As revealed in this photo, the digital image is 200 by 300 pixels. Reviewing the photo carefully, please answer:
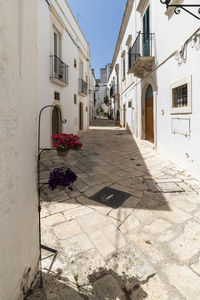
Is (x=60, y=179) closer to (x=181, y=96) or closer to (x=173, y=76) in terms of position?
(x=181, y=96)

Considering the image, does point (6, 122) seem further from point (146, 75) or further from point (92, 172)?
point (146, 75)

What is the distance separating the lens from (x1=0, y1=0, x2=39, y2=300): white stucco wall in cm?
111

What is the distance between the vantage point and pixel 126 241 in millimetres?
2225

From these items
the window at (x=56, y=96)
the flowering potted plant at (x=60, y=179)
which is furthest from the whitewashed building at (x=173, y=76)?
the window at (x=56, y=96)

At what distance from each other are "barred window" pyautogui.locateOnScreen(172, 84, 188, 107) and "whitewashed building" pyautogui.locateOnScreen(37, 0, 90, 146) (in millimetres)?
5283

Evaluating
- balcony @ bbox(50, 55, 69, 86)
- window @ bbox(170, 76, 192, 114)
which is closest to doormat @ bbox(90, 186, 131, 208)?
window @ bbox(170, 76, 192, 114)

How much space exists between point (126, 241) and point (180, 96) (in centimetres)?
470

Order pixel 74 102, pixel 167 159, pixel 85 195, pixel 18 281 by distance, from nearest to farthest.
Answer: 1. pixel 18 281
2. pixel 85 195
3. pixel 167 159
4. pixel 74 102

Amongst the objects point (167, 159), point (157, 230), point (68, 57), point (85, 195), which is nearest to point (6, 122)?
point (157, 230)

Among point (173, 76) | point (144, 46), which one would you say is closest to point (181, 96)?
point (173, 76)

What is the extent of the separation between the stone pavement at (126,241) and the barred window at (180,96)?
2.36 meters

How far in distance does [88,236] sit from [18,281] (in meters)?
1.11

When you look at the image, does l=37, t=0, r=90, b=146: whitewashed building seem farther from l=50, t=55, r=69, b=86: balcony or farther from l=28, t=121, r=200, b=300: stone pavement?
l=28, t=121, r=200, b=300: stone pavement

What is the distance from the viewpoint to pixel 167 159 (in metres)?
6.01
